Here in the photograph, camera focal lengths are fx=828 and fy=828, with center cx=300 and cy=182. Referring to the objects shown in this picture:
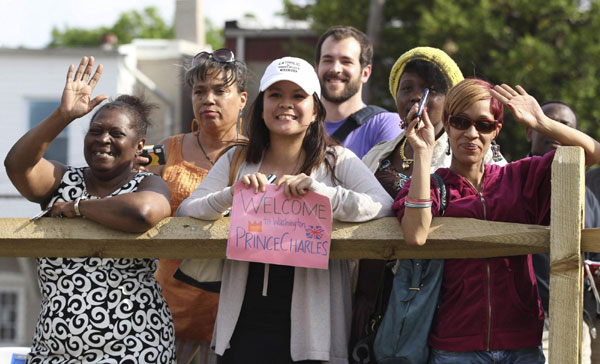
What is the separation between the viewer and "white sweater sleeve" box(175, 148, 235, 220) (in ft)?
10.9

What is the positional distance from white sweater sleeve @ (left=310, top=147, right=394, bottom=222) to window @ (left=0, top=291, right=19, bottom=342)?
20.4 m

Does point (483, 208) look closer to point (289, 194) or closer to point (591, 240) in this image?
point (591, 240)

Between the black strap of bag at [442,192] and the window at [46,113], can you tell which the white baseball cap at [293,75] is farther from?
the window at [46,113]

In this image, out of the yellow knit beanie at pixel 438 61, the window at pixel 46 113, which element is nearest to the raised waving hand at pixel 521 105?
the yellow knit beanie at pixel 438 61

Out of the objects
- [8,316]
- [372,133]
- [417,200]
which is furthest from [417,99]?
[8,316]

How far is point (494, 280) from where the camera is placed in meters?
3.30

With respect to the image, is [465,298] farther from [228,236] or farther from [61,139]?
[61,139]

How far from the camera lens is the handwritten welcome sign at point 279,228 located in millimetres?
3230

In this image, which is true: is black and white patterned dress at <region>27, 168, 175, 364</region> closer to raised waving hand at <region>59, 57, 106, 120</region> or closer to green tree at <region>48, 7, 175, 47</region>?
raised waving hand at <region>59, 57, 106, 120</region>

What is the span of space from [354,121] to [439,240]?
176 cm

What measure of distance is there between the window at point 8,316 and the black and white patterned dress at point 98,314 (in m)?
20.0

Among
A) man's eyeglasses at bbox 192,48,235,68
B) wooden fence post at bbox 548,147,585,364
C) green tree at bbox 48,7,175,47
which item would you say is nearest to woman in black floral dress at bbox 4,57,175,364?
man's eyeglasses at bbox 192,48,235,68

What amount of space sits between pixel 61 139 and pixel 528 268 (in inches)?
656

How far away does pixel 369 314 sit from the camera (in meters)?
3.61
